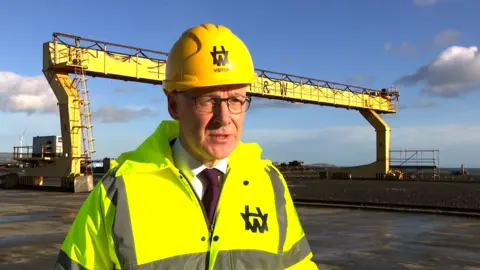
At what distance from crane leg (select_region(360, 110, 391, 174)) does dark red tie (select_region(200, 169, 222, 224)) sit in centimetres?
3517

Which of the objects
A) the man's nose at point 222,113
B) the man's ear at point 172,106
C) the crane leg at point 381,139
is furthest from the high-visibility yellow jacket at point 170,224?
the crane leg at point 381,139

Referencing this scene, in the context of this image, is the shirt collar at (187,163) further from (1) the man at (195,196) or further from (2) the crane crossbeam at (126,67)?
(2) the crane crossbeam at (126,67)

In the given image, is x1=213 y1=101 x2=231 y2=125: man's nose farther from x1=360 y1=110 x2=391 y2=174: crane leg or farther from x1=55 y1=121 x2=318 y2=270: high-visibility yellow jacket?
x1=360 y1=110 x2=391 y2=174: crane leg

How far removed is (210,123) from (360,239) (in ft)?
26.9

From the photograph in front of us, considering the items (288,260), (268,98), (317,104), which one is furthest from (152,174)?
(317,104)

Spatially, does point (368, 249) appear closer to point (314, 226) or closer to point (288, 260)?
point (314, 226)

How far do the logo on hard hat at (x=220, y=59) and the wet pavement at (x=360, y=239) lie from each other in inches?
223

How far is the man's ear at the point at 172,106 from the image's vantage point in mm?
1976

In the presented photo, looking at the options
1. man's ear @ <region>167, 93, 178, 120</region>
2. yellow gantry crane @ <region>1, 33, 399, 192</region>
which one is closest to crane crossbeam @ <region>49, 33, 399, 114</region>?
yellow gantry crane @ <region>1, 33, 399, 192</region>

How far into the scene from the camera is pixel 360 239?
936cm

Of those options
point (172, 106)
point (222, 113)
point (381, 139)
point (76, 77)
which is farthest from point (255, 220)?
point (381, 139)

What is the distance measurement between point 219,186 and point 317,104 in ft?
101

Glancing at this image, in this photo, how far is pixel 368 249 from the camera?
8305 mm

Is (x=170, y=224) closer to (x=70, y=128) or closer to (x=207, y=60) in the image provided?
(x=207, y=60)
